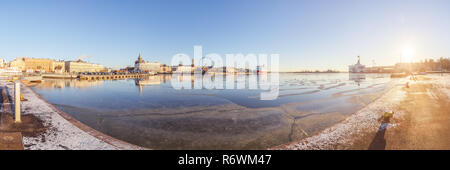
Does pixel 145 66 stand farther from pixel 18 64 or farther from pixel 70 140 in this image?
pixel 70 140

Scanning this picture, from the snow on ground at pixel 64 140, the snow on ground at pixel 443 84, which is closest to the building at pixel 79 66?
the snow on ground at pixel 64 140

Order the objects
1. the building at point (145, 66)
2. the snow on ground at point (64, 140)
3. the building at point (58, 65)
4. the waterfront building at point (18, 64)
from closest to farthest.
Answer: the snow on ground at point (64, 140)
the waterfront building at point (18, 64)
the building at point (58, 65)
the building at point (145, 66)

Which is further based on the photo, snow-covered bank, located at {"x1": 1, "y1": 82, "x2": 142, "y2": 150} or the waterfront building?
the waterfront building

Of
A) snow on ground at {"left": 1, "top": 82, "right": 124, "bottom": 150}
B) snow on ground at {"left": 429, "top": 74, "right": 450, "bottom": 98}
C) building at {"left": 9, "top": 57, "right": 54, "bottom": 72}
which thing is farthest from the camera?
building at {"left": 9, "top": 57, "right": 54, "bottom": 72}

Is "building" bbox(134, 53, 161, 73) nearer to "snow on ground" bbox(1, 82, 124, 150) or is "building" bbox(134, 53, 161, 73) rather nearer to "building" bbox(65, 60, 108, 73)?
"building" bbox(65, 60, 108, 73)

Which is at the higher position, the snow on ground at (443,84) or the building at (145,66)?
the building at (145,66)

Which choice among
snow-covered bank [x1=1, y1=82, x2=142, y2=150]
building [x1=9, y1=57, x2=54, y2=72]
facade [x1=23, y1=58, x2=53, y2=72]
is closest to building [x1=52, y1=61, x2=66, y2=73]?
building [x1=9, y1=57, x2=54, y2=72]

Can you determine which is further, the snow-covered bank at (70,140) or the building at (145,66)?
the building at (145,66)

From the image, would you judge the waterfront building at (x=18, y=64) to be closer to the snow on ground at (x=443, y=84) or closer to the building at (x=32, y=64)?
the building at (x=32, y=64)
